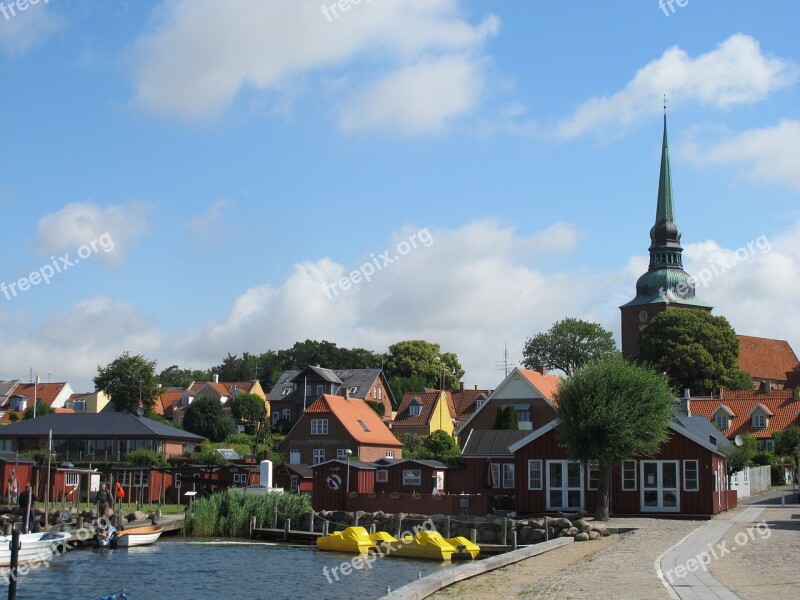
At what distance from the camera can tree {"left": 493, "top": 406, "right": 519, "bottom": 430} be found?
6231cm

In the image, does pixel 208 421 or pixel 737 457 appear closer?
pixel 737 457

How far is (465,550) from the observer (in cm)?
3400

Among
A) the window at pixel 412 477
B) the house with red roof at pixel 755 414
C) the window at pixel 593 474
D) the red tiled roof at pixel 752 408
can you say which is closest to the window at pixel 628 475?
the window at pixel 593 474

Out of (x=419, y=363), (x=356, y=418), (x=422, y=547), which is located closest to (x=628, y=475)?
(x=422, y=547)

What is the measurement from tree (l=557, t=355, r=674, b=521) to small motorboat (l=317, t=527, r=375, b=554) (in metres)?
8.70

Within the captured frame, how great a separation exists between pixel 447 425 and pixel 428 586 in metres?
65.7

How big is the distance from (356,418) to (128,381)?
28116 mm

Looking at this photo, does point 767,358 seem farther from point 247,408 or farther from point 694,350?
point 247,408

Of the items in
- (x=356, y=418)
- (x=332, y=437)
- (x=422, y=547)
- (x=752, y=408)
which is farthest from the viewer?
(x=752, y=408)

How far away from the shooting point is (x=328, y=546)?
37.1 metres

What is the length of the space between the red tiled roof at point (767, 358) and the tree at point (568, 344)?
1612 cm

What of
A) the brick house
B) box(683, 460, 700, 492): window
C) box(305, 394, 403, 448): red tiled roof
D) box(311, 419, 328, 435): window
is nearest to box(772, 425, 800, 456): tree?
box(305, 394, 403, 448): red tiled roof

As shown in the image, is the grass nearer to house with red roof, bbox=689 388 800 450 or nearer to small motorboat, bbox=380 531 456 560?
small motorboat, bbox=380 531 456 560

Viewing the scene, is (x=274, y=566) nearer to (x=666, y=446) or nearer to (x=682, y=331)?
(x=666, y=446)
